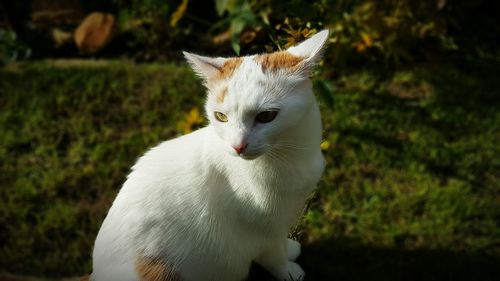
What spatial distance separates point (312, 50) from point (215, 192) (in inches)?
20.8

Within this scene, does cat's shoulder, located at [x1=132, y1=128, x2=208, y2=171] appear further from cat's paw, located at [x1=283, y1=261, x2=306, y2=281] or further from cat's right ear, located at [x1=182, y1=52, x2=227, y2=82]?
cat's paw, located at [x1=283, y1=261, x2=306, y2=281]

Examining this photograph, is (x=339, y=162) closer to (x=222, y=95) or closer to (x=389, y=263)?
(x=389, y=263)

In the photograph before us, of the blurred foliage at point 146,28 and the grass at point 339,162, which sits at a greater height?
the blurred foliage at point 146,28

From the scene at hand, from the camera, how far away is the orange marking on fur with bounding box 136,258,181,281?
4.62ft

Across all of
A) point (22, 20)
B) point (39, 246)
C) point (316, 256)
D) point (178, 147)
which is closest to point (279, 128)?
point (178, 147)

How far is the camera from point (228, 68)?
4.35 ft

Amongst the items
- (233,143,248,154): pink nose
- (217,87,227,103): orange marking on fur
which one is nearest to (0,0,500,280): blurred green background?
(217,87,227,103): orange marking on fur

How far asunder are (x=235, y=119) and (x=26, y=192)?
197 cm

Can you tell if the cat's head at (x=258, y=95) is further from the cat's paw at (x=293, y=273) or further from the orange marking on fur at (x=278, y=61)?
the cat's paw at (x=293, y=273)

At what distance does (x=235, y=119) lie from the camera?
1271 mm

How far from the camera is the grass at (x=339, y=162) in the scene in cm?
246

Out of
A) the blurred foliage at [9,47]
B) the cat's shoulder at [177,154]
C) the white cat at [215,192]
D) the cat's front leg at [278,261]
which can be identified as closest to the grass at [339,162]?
the blurred foliage at [9,47]

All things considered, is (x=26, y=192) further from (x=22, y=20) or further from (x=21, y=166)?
(x=22, y=20)

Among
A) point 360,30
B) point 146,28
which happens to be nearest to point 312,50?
point 360,30
